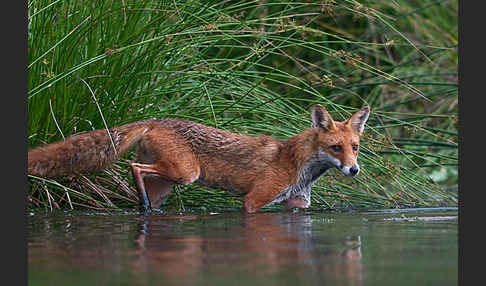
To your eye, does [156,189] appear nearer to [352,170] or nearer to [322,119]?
[322,119]

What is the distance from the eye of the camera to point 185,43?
756 centimetres

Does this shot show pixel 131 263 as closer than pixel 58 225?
Yes

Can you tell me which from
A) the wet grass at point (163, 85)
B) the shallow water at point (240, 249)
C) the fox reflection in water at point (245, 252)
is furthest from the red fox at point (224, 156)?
the fox reflection in water at point (245, 252)

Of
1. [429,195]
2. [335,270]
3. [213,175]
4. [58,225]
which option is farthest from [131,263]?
[429,195]

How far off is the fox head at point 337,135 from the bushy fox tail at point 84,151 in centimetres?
162

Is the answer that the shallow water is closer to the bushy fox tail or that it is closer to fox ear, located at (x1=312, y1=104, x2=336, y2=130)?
the bushy fox tail

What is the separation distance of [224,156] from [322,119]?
99 centimetres

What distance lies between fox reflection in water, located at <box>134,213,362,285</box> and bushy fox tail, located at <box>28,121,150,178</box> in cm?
121

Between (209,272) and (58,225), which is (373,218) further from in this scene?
(209,272)

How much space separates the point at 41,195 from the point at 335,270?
3930mm

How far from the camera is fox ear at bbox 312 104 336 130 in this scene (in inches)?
294

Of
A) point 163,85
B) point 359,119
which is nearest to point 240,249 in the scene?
point 359,119

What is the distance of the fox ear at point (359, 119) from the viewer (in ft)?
24.7

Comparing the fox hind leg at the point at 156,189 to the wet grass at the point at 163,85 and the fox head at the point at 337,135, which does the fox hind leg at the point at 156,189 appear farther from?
the fox head at the point at 337,135
